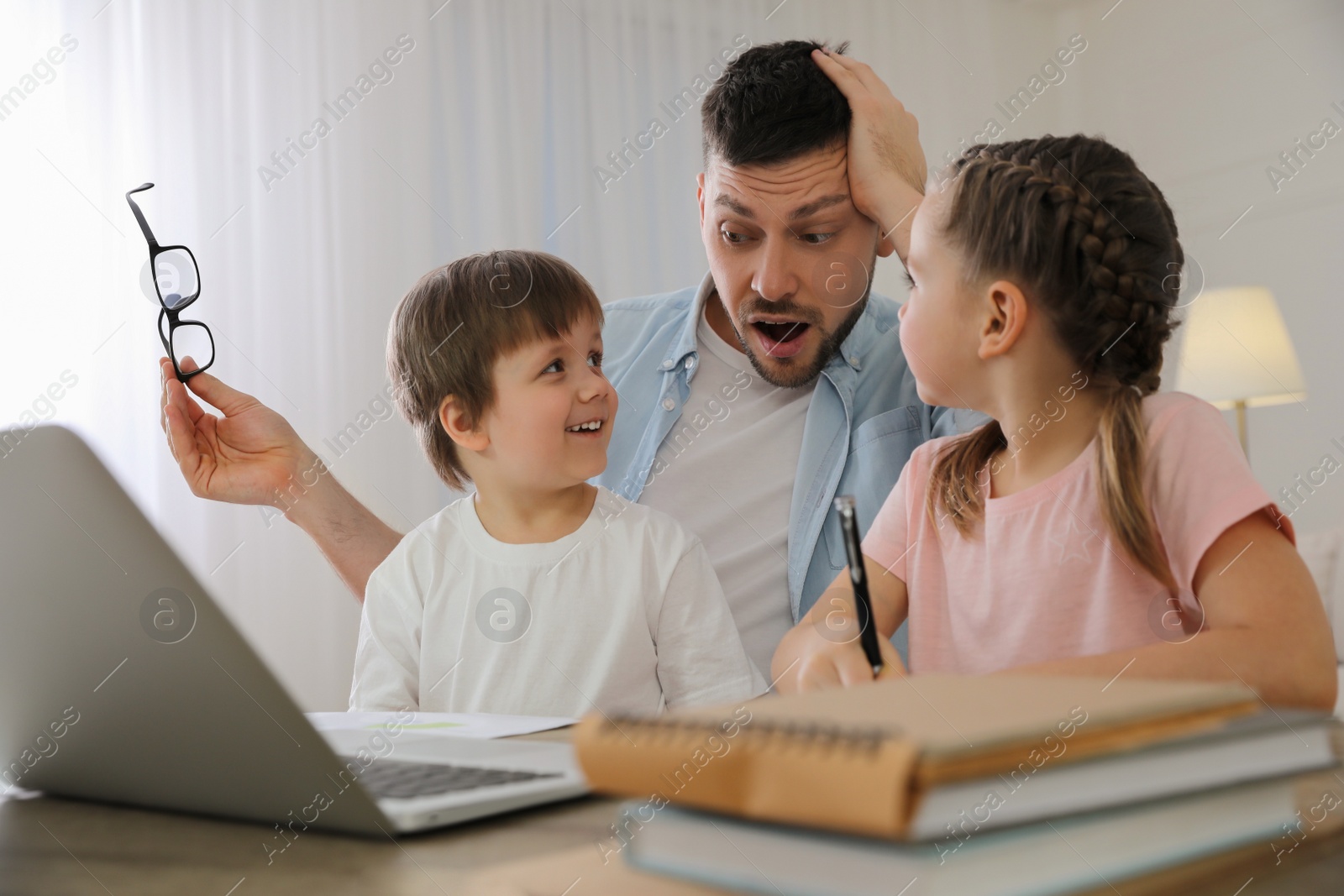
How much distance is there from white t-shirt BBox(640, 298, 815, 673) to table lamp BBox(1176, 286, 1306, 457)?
5.78ft

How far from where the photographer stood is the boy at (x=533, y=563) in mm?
1244

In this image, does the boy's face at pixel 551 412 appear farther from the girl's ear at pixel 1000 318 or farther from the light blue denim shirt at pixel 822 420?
the girl's ear at pixel 1000 318

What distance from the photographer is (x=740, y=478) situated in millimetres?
1592

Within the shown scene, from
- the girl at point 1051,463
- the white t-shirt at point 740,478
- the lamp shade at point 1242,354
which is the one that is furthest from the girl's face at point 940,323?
the lamp shade at point 1242,354

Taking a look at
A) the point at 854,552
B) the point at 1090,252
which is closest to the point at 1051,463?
the point at 1090,252

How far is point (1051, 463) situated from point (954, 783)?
0.78 metres

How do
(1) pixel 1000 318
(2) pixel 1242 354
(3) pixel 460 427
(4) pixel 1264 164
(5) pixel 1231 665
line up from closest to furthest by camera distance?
(5) pixel 1231 665 → (1) pixel 1000 318 → (3) pixel 460 427 → (2) pixel 1242 354 → (4) pixel 1264 164

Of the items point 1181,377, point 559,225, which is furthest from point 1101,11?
point 559,225

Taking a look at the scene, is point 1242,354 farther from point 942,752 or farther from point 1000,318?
point 942,752

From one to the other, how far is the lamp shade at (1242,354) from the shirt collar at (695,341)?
162cm

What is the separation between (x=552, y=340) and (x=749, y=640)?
50 cm

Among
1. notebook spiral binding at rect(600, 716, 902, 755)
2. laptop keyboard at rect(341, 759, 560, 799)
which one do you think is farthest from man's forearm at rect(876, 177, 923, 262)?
notebook spiral binding at rect(600, 716, 902, 755)

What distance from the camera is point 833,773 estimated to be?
276 mm

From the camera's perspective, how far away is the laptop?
0.41 m
